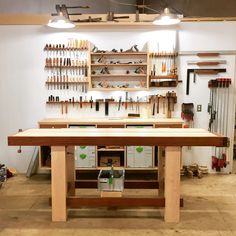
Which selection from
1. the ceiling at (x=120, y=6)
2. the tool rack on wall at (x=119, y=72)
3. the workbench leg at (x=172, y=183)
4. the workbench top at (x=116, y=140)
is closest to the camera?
the workbench top at (x=116, y=140)

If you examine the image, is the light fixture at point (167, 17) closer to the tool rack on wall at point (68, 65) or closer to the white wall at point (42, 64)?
the white wall at point (42, 64)

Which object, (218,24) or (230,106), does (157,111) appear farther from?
(218,24)

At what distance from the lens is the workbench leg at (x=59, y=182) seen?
119 inches

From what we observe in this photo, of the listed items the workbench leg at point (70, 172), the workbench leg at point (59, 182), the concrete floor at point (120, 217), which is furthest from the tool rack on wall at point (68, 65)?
the workbench leg at point (59, 182)

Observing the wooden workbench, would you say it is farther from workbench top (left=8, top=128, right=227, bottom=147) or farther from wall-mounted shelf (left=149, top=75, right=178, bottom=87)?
wall-mounted shelf (left=149, top=75, right=178, bottom=87)

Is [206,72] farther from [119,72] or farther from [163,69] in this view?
Result: [119,72]

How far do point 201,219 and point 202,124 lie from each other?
2238 millimetres

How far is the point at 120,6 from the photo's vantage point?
596cm

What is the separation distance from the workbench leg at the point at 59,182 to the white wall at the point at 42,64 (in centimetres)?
214

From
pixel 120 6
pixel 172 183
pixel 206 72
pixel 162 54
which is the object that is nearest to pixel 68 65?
pixel 162 54

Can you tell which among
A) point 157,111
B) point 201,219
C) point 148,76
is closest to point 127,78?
point 148,76

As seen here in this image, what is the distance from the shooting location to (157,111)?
16.6 ft

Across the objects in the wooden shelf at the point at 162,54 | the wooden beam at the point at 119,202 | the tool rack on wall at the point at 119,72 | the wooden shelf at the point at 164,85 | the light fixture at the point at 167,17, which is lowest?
the wooden beam at the point at 119,202

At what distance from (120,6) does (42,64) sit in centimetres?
221
